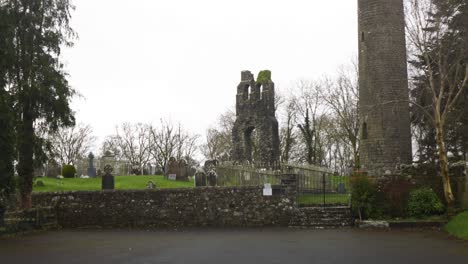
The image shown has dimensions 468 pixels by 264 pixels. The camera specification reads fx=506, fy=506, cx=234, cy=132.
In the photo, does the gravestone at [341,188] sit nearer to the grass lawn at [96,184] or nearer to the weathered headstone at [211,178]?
the weathered headstone at [211,178]

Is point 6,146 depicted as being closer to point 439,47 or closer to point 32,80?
point 32,80

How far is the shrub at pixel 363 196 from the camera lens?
65.8 ft

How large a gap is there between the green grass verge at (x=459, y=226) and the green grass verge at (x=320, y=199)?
4951mm

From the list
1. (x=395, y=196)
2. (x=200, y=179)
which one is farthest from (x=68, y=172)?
(x=395, y=196)

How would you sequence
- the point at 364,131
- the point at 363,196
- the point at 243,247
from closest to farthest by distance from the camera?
the point at 243,247 → the point at 363,196 → the point at 364,131

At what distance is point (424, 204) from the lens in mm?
19656

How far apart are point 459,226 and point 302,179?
9.48 metres

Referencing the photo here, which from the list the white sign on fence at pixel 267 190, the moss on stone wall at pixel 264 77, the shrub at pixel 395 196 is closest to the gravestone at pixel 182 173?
the moss on stone wall at pixel 264 77

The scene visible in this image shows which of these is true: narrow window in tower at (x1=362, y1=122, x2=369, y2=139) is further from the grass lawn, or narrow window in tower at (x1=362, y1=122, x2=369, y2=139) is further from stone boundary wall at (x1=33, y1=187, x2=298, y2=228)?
the grass lawn

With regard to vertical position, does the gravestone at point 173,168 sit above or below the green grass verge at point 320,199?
above

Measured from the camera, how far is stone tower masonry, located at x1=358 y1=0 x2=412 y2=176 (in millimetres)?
26547

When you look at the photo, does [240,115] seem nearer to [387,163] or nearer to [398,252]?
[387,163]

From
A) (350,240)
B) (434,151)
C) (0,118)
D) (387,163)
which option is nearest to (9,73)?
(0,118)

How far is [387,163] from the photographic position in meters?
26.5
